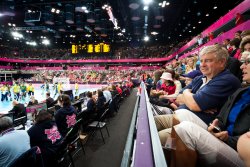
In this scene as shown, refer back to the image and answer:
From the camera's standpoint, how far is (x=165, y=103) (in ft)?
10.8

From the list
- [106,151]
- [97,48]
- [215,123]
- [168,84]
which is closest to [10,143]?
[106,151]

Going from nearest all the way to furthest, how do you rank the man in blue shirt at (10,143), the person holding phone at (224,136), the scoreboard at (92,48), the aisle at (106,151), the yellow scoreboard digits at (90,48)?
1. the person holding phone at (224,136)
2. the man in blue shirt at (10,143)
3. the aisle at (106,151)
4. the scoreboard at (92,48)
5. the yellow scoreboard digits at (90,48)

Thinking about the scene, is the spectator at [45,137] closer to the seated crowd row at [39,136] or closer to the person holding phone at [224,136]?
the seated crowd row at [39,136]

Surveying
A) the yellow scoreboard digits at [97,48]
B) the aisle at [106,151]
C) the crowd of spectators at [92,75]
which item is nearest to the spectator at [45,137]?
the aisle at [106,151]

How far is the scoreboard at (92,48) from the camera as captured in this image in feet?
A: 112

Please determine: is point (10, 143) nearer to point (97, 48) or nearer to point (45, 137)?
point (45, 137)

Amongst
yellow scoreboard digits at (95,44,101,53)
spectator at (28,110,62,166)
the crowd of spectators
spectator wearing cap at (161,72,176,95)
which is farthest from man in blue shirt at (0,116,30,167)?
yellow scoreboard digits at (95,44,101,53)

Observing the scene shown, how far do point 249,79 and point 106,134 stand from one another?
4623 mm

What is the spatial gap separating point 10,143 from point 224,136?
2.55 m

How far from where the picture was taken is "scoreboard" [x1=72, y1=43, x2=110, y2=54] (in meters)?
34.1

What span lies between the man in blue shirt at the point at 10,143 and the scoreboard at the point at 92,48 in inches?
1259

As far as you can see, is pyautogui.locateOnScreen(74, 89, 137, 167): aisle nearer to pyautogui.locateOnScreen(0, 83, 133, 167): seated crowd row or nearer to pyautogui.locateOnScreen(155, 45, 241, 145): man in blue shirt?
pyautogui.locateOnScreen(0, 83, 133, 167): seated crowd row

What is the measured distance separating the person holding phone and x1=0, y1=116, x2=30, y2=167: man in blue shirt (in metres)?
2.24

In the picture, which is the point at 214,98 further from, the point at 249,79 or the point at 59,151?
the point at 59,151
